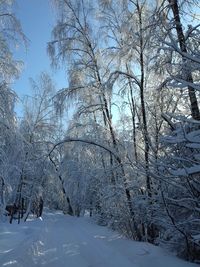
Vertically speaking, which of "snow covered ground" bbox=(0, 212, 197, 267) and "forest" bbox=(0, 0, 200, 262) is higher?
"forest" bbox=(0, 0, 200, 262)

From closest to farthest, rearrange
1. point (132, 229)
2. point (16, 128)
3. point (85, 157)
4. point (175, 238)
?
1. point (175, 238)
2. point (16, 128)
3. point (132, 229)
4. point (85, 157)

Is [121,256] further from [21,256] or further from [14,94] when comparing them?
[14,94]

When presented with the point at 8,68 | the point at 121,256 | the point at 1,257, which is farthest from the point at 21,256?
the point at 8,68

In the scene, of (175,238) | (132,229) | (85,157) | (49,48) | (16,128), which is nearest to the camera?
(175,238)

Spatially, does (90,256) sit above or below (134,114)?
below

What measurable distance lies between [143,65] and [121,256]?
621 centimetres

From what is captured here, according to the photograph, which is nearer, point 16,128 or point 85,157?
point 16,128

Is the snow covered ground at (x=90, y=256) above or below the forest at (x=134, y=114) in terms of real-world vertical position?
below

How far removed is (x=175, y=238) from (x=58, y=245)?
4180 millimetres

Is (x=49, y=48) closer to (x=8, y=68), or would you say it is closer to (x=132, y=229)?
(x=8, y=68)

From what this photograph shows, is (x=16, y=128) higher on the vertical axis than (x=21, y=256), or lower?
higher

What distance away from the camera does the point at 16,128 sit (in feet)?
32.1

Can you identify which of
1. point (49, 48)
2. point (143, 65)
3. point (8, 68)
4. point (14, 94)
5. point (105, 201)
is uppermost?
point (49, 48)

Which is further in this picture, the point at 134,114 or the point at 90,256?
the point at 134,114
